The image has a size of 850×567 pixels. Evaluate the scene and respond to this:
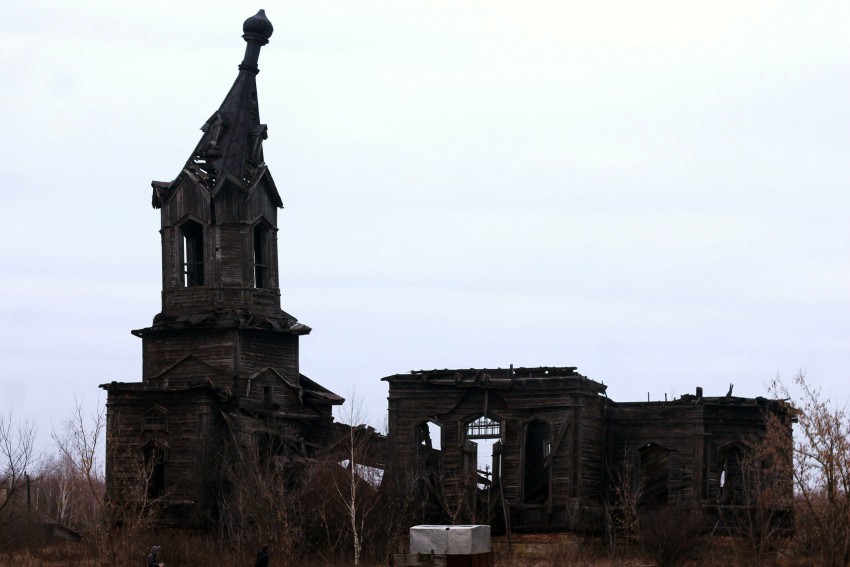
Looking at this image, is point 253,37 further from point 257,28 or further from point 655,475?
point 655,475

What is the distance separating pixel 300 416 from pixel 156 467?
18.9ft

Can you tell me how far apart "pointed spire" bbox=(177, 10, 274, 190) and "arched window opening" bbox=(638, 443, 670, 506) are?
17457mm

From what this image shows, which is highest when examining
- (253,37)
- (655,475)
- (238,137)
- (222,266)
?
(253,37)

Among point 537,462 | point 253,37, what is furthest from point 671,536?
point 253,37

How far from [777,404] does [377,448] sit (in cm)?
1413

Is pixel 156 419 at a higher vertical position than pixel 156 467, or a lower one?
higher

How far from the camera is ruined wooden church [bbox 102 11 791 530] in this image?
5306 cm

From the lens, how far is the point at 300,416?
189 ft

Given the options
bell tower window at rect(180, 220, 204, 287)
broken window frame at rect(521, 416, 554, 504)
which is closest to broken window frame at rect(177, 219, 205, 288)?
bell tower window at rect(180, 220, 204, 287)

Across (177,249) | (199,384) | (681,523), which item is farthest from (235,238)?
(681,523)

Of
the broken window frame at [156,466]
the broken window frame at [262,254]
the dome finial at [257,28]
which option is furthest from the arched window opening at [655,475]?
the dome finial at [257,28]

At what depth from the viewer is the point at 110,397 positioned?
178ft

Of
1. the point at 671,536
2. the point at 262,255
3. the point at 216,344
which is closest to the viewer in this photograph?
the point at 671,536

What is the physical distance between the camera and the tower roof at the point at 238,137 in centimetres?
5809
